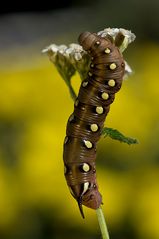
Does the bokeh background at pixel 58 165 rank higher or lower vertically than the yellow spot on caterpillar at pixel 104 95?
lower

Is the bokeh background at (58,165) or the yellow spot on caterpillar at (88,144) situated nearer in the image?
the yellow spot on caterpillar at (88,144)

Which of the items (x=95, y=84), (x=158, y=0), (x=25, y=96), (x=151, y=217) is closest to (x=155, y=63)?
(x=25, y=96)

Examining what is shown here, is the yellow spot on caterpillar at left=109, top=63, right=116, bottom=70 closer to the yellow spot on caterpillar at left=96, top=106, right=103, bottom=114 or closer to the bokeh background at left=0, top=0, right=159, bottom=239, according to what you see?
the yellow spot on caterpillar at left=96, top=106, right=103, bottom=114

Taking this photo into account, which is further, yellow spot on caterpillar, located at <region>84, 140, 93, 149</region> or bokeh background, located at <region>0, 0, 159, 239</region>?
bokeh background, located at <region>0, 0, 159, 239</region>

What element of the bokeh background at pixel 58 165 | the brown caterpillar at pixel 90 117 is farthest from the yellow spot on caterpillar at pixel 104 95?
the bokeh background at pixel 58 165

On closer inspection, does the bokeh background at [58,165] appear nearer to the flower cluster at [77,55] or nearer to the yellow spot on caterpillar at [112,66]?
the flower cluster at [77,55]

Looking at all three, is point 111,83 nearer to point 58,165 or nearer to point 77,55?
point 77,55

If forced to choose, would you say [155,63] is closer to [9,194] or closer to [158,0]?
[9,194]

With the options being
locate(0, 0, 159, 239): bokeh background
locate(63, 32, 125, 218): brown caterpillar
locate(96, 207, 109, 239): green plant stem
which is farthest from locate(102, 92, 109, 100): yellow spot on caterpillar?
locate(0, 0, 159, 239): bokeh background

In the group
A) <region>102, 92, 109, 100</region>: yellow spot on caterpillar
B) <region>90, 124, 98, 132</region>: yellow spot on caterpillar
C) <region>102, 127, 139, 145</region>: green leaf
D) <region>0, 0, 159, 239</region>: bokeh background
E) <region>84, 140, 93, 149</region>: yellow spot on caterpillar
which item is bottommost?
<region>0, 0, 159, 239</region>: bokeh background

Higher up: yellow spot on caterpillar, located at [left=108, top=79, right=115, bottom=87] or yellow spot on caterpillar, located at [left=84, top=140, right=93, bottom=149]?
yellow spot on caterpillar, located at [left=108, top=79, right=115, bottom=87]
